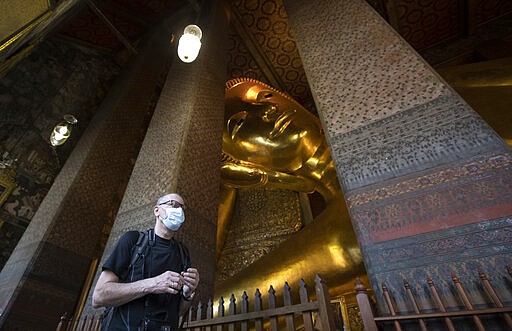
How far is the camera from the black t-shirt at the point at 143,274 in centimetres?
100

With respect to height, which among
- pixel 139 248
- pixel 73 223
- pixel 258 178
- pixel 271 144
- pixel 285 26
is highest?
pixel 285 26

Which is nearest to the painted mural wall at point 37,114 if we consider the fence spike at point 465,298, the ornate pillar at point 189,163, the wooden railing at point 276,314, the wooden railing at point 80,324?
the ornate pillar at point 189,163

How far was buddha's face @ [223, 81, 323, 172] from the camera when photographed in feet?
14.9

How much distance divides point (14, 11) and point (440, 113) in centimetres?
335

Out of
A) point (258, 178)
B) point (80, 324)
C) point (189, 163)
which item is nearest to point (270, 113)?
point (258, 178)

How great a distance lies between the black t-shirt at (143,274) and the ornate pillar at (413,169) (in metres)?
Result: 0.86

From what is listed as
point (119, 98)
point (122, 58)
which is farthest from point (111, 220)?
point (122, 58)

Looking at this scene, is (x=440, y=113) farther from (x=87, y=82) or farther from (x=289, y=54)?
(x=87, y=82)

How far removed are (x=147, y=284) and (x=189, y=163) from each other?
1.64 meters

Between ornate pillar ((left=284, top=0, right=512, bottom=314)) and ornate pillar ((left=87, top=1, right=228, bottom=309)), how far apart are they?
1202 mm

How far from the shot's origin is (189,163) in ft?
8.40

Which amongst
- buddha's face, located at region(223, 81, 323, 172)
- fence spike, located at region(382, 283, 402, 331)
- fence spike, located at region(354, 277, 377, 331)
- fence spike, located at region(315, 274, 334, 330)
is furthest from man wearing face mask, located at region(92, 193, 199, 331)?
buddha's face, located at region(223, 81, 323, 172)

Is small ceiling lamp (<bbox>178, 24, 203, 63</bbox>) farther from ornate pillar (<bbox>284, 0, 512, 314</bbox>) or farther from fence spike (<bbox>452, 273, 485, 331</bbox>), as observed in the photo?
fence spike (<bbox>452, 273, 485, 331</bbox>)

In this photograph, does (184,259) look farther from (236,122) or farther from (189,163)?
(236,122)
